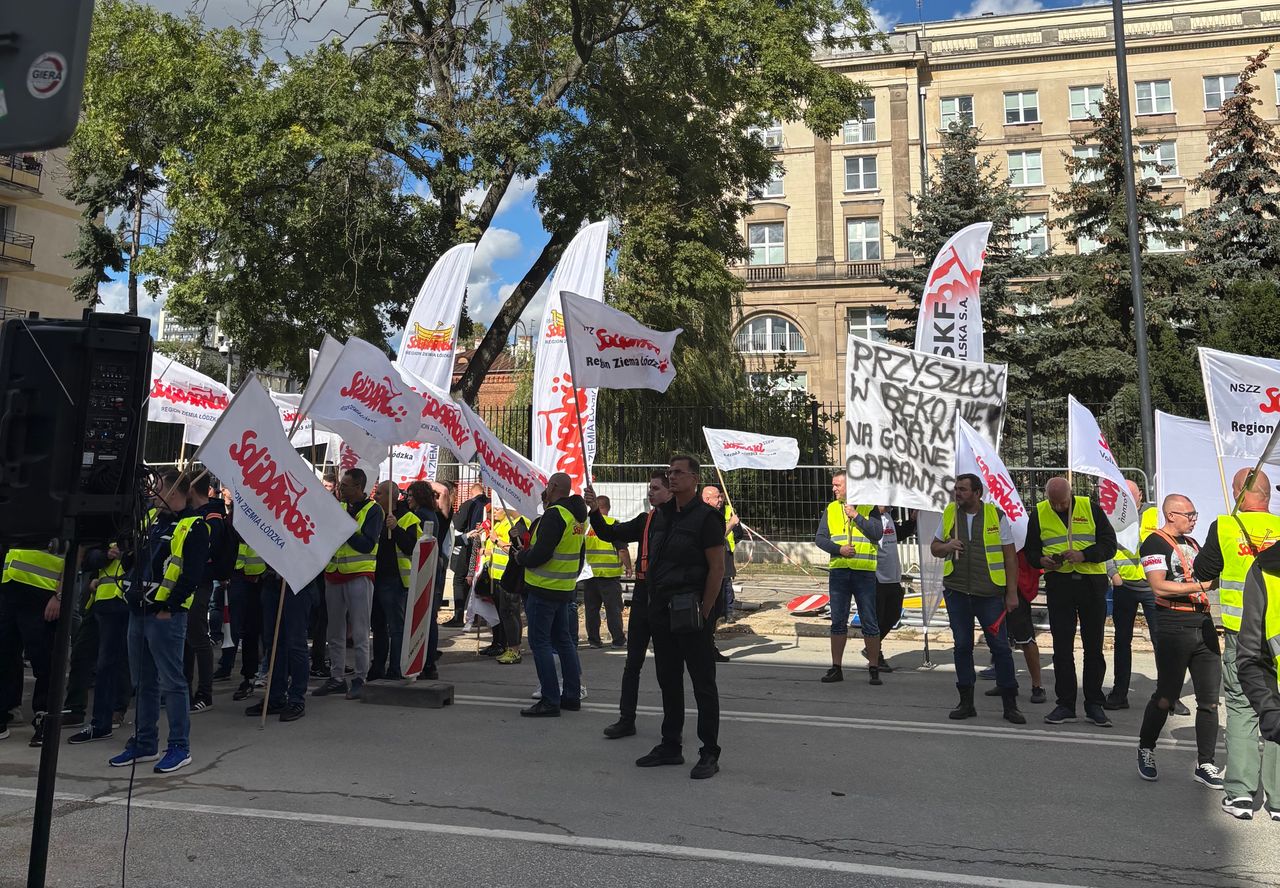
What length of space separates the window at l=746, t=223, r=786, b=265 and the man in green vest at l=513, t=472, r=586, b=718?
42335 mm

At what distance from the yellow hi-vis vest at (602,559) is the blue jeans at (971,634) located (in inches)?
178

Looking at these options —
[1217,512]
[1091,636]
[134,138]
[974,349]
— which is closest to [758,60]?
[974,349]

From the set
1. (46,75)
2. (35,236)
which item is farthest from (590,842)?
(35,236)

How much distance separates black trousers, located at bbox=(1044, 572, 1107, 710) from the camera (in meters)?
7.91

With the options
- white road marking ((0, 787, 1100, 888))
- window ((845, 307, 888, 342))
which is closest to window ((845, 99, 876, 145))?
window ((845, 307, 888, 342))

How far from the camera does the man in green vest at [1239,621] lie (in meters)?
5.42

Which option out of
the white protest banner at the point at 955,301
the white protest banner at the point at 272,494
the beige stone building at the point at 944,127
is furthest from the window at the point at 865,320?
the white protest banner at the point at 272,494

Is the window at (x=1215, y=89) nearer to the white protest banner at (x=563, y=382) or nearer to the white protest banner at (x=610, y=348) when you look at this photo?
the white protest banner at (x=563, y=382)

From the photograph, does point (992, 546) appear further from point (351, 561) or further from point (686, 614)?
point (351, 561)

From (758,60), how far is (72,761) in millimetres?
16769

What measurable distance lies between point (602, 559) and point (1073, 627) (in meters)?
5.44

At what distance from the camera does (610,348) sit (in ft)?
33.9

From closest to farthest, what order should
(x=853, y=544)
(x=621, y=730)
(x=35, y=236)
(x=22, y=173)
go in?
(x=621, y=730) < (x=853, y=544) < (x=22, y=173) < (x=35, y=236)

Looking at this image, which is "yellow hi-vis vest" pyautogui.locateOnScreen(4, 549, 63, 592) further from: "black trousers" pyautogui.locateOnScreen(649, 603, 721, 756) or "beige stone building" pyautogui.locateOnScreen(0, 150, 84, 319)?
"beige stone building" pyautogui.locateOnScreen(0, 150, 84, 319)
